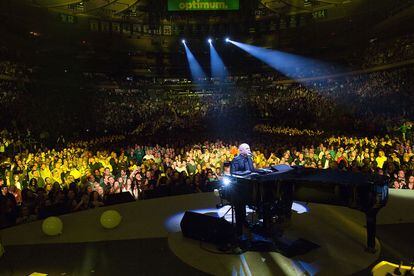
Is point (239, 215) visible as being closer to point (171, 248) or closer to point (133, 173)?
point (171, 248)

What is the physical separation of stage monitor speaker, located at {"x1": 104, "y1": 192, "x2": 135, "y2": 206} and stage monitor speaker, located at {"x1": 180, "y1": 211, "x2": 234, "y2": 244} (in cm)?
317

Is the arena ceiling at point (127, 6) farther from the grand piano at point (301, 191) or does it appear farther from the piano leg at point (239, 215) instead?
the piano leg at point (239, 215)

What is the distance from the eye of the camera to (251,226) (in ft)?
23.8

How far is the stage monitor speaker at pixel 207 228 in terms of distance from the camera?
648cm

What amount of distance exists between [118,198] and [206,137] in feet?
43.4

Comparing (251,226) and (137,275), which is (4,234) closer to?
(137,275)

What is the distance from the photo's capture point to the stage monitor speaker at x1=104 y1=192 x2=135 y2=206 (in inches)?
378

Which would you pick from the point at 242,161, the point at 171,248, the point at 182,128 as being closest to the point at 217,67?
the point at 182,128

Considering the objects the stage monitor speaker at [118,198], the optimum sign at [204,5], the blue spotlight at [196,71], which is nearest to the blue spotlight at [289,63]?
the blue spotlight at [196,71]

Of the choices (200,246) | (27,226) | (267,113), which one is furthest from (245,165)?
(267,113)

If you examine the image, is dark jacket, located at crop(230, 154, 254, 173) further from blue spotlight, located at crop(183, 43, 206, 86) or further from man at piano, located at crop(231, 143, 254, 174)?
blue spotlight, located at crop(183, 43, 206, 86)

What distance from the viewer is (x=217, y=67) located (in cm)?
3881

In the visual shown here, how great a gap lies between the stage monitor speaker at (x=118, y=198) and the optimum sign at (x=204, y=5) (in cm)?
1624

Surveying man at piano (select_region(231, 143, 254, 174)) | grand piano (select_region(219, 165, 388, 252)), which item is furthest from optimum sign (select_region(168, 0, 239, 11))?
grand piano (select_region(219, 165, 388, 252))
